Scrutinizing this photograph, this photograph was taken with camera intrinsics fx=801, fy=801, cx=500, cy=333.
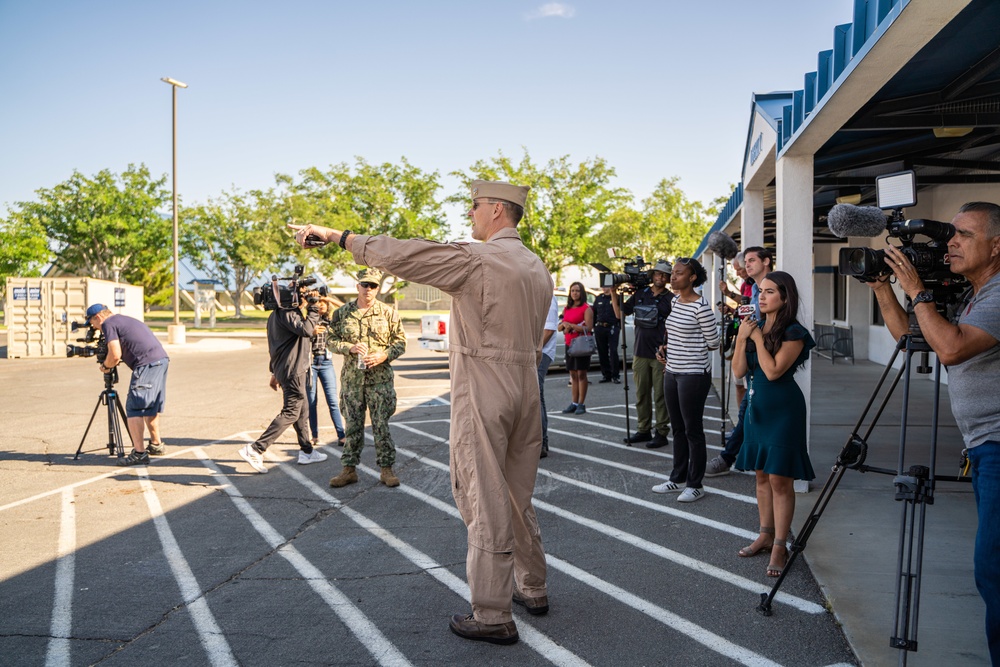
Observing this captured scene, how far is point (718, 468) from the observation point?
23.4 feet

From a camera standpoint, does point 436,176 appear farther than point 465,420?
Yes

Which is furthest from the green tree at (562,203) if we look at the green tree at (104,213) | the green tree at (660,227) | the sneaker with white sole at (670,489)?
the sneaker with white sole at (670,489)

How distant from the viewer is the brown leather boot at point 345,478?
22.7 ft

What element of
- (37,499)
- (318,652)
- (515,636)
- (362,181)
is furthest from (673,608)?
(362,181)

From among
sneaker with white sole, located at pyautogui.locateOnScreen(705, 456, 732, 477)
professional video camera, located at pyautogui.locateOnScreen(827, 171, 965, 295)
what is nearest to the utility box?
sneaker with white sole, located at pyautogui.locateOnScreen(705, 456, 732, 477)

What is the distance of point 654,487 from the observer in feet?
21.7

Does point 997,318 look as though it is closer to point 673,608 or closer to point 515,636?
point 673,608

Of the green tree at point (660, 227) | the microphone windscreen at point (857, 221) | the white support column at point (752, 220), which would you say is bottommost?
the microphone windscreen at point (857, 221)

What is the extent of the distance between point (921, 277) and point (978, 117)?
501 cm

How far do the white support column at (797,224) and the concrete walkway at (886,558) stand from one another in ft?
3.55

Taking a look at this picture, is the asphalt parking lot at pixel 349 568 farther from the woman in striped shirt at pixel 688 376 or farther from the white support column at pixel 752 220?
the white support column at pixel 752 220

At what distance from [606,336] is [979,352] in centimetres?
1165

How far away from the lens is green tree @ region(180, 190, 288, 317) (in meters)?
43.0

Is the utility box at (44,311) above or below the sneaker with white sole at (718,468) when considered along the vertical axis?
above
